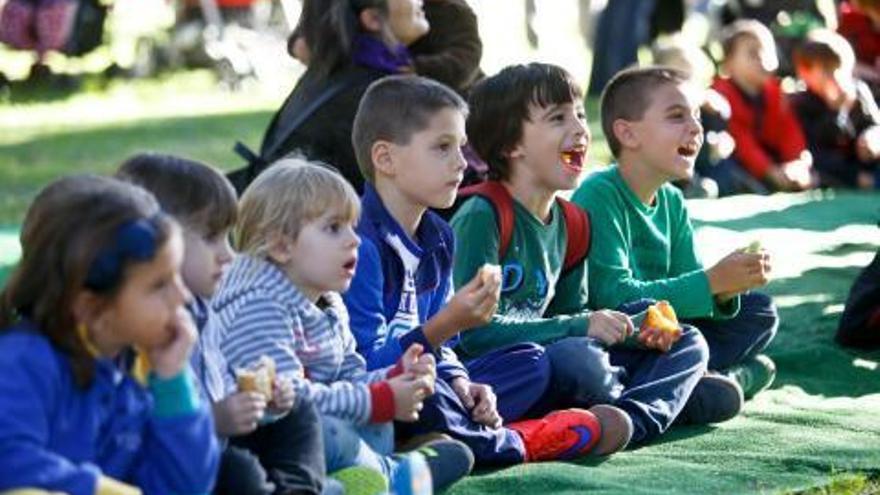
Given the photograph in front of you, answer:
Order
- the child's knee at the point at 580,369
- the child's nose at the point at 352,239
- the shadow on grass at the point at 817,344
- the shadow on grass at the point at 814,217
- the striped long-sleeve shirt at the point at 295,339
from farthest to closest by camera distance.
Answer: the shadow on grass at the point at 814,217 → the shadow on grass at the point at 817,344 → the child's knee at the point at 580,369 → the child's nose at the point at 352,239 → the striped long-sleeve shirt at the point at 295,339

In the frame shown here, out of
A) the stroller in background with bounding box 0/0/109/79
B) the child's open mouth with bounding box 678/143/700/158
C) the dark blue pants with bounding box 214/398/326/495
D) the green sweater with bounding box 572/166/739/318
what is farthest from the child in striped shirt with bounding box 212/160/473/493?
the stroller in background with bounding box 0/0/109/79

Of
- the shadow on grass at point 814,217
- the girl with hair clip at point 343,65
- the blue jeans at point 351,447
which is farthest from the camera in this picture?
the shadow on grass at point 814,217

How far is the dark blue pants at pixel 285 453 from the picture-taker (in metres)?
4.38

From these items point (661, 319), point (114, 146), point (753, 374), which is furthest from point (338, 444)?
point (114, 146)

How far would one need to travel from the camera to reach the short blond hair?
4797 mm

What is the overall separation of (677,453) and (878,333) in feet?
5.21

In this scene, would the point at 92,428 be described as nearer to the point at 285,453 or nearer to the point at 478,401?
the point at 285,453

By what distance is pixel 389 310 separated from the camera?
5332 millimetres

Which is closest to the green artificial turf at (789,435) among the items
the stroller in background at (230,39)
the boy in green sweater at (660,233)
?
the boy in green sweater at (660,233)

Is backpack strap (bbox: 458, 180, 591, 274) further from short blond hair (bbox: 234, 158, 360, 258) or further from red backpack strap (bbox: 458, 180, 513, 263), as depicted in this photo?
short blond hair (bbox: 234, 158, 360, 258)

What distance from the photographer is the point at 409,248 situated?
5367mm

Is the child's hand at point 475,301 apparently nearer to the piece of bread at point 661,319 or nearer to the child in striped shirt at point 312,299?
the child in striped shirt at point 312,299

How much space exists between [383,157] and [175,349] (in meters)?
1.60

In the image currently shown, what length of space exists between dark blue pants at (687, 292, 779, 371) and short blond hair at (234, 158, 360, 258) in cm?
177
